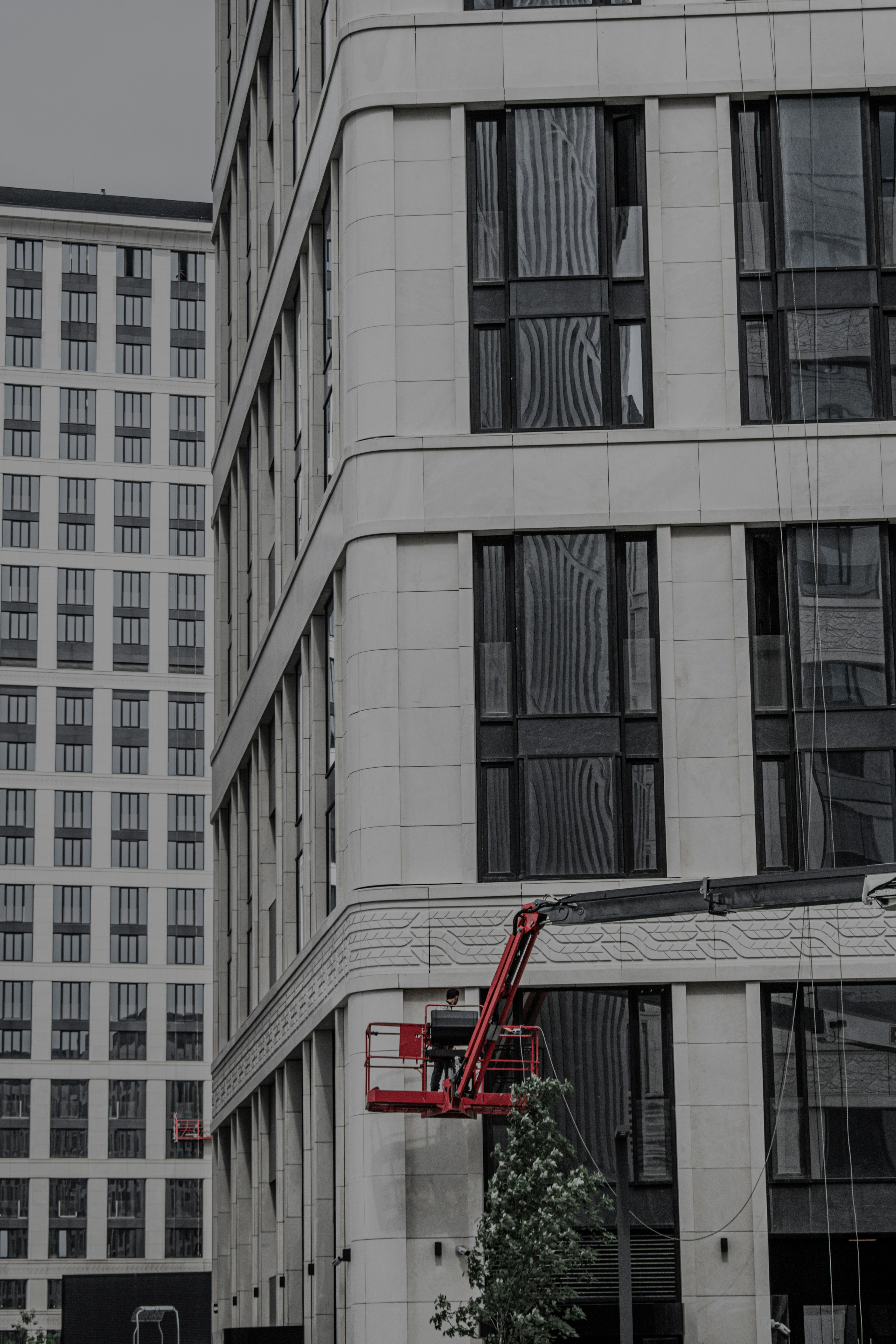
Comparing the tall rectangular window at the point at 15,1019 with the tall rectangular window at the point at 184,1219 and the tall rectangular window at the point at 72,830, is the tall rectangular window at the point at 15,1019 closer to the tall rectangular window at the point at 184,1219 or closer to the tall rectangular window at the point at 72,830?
the tall rectangular window at the point at 72,830

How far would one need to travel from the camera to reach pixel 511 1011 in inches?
1330

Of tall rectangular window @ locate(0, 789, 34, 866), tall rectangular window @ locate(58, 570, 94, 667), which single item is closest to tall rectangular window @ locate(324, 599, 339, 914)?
tall rectangular window @ locate(0, 789, 34, 866)

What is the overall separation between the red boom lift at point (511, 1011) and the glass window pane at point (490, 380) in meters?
8.34

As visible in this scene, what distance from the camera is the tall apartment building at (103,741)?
139 metres

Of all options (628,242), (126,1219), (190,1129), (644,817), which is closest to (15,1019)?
(190,1129)

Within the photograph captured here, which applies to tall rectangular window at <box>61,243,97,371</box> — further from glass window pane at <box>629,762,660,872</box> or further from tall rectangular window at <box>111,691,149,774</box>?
glass window pane at <box>629,762,660,872</box>

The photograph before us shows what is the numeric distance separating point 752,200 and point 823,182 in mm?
1232

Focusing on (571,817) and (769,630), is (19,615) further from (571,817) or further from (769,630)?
(769,630)

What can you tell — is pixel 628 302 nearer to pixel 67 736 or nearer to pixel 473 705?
pixel 473 705

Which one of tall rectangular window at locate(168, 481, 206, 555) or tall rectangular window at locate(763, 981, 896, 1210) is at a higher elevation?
tall rectangular window at locate(168, 481, 206, 555)

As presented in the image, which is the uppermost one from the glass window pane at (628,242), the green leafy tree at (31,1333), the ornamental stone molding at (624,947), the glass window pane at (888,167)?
the glass window pane at (888,167)

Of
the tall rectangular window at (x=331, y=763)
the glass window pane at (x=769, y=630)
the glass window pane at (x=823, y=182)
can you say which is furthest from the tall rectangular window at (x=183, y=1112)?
the glass window pane at (x=823, y=182)

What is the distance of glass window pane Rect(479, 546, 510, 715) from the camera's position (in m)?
35.7

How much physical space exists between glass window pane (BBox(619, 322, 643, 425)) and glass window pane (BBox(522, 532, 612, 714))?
222cm
